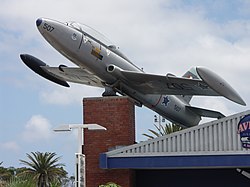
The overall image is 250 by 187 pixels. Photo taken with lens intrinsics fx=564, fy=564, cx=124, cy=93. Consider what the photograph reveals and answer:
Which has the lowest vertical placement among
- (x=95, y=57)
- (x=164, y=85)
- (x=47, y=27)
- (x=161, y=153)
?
(x=161, y=153)

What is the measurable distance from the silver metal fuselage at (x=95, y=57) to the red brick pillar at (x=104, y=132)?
415 cm

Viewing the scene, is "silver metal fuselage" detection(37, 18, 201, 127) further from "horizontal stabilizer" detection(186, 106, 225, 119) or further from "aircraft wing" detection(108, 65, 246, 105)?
"horizontal stabilizer" detection(186, 106, 225, 119)

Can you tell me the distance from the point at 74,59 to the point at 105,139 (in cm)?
516

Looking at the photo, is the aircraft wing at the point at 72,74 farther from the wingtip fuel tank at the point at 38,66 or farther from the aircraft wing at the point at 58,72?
the wingtip fuel tank at the point at 38,66

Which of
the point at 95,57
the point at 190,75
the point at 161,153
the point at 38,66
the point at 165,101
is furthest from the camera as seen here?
the point at 190,75

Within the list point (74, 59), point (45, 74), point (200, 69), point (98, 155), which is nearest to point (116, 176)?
point (98, 155)

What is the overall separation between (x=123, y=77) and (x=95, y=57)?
134cm

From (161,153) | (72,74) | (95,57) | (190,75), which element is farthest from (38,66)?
(161,153)

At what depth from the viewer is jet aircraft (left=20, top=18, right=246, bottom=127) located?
64.2ft

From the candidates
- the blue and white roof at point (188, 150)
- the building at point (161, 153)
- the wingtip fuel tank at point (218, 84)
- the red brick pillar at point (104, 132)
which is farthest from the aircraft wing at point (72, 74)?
the blue and white roof at point (188, 150)

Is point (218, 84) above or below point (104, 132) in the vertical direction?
above

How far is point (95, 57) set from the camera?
66.6 ft

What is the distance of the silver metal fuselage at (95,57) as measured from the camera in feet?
64.6

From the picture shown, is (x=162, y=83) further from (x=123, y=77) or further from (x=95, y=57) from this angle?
(x=95, y=57)
